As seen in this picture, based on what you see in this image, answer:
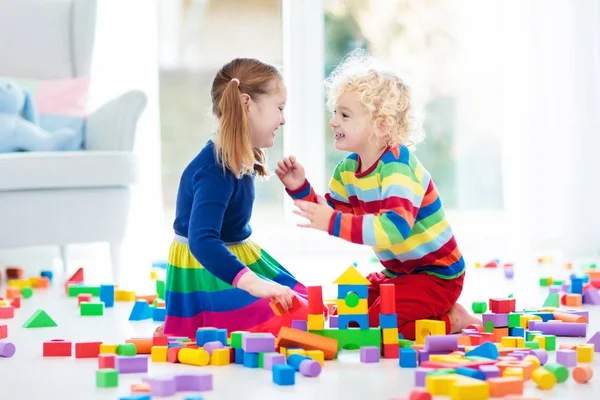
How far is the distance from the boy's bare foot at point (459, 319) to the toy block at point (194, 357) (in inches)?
25.7

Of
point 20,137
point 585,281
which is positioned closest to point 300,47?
point 20,137

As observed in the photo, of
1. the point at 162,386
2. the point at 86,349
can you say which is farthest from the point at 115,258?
the point at 162,386

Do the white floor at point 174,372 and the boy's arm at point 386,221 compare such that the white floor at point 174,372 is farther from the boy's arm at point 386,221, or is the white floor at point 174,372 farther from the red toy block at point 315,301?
the boy's arm at point 386,221

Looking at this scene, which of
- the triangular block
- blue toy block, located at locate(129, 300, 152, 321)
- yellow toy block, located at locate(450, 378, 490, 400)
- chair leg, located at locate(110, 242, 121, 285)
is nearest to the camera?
yellow toy block, located at locate(450, 378, 490, 400)

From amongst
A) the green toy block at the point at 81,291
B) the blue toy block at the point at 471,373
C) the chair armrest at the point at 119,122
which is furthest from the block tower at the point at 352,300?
the chair armrest at the point at 119,122

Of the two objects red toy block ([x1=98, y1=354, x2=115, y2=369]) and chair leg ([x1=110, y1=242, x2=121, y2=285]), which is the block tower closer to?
red toy block ([x1=98, y1=354, x2=115, y2=369])

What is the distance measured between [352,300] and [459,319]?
391mm

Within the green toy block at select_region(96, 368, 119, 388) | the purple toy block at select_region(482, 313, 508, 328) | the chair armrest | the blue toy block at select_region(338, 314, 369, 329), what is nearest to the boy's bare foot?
the purple toy block at select_region(482, 313, 508, 328)

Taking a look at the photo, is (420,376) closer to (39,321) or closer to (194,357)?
(194,357)

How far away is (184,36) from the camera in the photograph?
15.7ft

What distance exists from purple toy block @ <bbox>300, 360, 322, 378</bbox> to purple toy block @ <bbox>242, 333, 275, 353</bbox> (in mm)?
122

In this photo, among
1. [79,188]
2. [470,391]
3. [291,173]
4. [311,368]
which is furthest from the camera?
[79,188]

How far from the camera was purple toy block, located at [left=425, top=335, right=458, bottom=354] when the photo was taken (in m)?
1.78

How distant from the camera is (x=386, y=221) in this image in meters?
1.92
